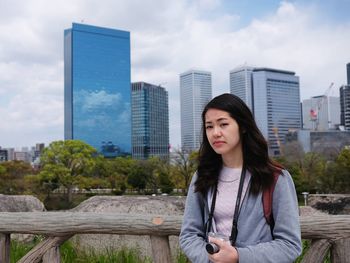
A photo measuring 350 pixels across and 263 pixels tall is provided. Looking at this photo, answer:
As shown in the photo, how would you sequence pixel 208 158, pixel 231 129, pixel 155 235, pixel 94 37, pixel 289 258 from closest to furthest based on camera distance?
pixel 289 258 < pixel 231 129 < pixel 208 158 < pixel 155 235 < pixel 94 37

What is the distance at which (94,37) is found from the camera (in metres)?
75.0

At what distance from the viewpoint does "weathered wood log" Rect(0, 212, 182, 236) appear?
2.57 meters

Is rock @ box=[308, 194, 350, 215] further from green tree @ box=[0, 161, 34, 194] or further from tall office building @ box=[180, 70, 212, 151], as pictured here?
tall office building @ box=[180, 70, 212, 151]

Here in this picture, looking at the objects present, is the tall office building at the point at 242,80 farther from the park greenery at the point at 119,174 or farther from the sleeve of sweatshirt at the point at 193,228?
the sleeve of sweatshirt at the point at 193,228

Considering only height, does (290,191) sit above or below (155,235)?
above

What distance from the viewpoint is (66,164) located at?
30891mm

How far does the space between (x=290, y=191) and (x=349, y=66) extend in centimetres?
10950

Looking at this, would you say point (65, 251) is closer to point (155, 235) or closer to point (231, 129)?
point (155, 235)

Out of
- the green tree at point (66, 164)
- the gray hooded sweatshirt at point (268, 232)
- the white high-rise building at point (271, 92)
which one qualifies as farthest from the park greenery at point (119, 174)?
the white high-rise building at point (271, 92)

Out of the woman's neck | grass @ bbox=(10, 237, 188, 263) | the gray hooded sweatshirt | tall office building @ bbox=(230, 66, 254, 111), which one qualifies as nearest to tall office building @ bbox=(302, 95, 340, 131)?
tall office building @ bbox=(230, 66, 254, 111)

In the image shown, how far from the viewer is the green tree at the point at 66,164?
29547 mm

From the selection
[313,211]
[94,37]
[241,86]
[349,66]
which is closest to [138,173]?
[313,211]

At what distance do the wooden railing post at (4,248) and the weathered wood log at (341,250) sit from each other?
2.09 meters

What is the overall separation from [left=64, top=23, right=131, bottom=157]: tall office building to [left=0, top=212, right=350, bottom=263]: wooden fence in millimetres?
70487
